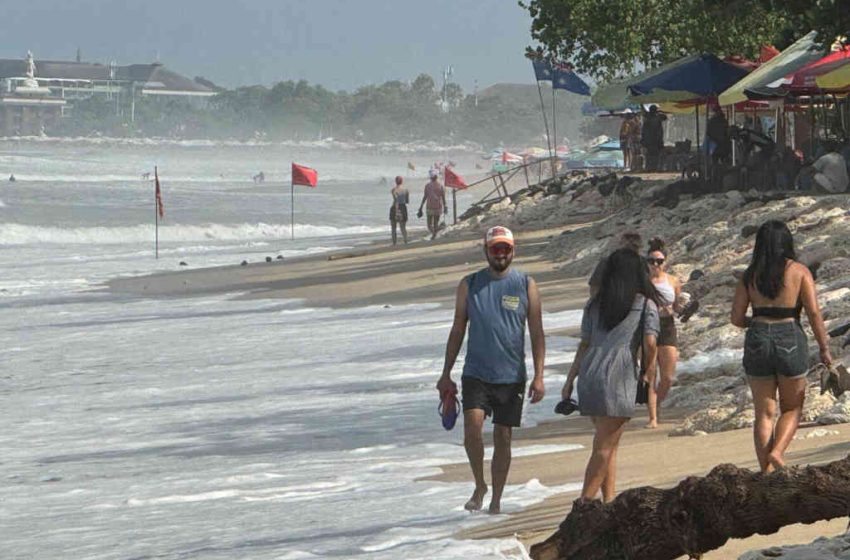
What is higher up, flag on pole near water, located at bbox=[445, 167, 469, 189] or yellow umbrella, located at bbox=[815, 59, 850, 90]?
yellow umbrella, located at bbox=[815, 59, 850, 90]

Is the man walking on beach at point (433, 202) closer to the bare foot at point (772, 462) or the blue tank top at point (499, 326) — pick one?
the blue tank top at point (499, 326)

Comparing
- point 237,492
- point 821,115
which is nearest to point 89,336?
point 237,492

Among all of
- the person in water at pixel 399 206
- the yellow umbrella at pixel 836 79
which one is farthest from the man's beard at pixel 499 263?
the person in water at pixel 399 206

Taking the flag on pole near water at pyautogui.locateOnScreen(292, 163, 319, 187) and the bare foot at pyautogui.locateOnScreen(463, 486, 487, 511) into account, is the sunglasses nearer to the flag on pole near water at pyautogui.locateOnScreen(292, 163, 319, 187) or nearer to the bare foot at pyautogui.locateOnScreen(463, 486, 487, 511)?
the bare foot at pyautogui.locateOnScreen(463, 486, 487, 511)

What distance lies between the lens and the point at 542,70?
47625 millimetres

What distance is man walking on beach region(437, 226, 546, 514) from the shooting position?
934 cm

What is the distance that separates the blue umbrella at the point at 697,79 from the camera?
27828 mm

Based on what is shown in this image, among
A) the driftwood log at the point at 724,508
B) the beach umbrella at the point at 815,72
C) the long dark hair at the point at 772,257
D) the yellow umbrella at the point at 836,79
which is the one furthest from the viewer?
the beach umbrella at the point at 815,72

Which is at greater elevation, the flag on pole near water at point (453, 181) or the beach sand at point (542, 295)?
the flag on pole near water at point (453, 181)

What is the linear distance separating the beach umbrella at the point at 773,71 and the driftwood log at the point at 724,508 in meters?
17.5

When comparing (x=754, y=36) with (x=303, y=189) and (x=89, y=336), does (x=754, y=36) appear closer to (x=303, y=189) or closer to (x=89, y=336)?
(x=89, y=336)

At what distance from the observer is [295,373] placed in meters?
17.6

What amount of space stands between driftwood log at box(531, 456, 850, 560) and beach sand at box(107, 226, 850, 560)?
990 millimetres

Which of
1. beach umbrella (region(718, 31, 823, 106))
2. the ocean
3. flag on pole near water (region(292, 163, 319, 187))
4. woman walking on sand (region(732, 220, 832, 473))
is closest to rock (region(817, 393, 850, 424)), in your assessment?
the ocean
